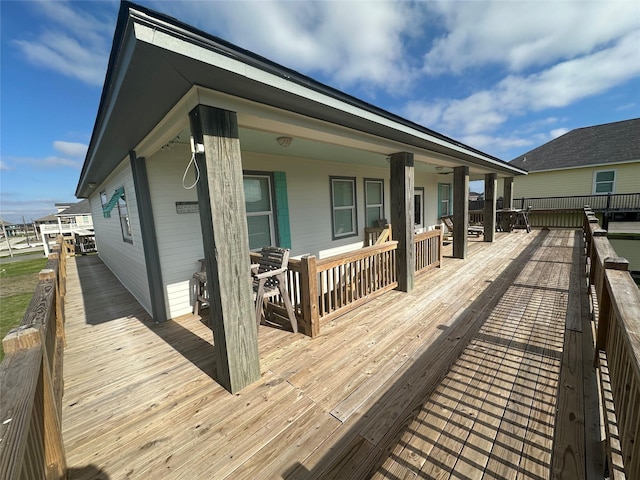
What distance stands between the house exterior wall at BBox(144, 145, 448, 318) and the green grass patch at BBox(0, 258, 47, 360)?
7.65 ft

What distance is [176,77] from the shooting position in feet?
5.51

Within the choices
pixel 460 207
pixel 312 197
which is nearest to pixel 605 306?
pixel 312 197

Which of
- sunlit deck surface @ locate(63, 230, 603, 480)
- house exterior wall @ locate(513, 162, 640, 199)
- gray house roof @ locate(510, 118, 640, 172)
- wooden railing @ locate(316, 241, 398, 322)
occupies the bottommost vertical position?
sunlit deck surface @ locate(63, 230, 603, 480)

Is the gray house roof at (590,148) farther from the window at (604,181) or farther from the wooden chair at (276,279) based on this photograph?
the wooden chair at (276,279)

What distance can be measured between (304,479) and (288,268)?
2053mm

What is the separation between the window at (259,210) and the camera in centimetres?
445

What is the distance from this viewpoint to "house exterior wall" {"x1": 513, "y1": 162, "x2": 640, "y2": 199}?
517 inches

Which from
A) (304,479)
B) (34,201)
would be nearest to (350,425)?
(304,479)

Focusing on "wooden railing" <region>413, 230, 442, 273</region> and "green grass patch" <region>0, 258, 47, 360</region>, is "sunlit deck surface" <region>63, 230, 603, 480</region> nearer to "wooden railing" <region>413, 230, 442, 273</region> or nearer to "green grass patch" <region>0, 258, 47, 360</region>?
"wooden railing" <region>413, 230, 442, 273</region>

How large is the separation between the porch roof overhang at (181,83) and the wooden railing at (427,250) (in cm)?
264

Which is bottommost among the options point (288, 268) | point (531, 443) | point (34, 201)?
point (531, 443)

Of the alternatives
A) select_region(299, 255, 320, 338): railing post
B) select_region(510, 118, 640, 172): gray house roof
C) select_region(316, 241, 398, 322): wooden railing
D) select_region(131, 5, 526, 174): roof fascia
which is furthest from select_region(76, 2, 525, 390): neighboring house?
select_region(510, 118, 640, 172): gray house roof

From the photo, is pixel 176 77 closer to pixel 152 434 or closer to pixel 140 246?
pixel 152 434

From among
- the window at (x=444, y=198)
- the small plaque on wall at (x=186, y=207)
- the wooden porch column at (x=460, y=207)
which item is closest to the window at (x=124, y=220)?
the small plaque on wall at (x=186, y=207)
